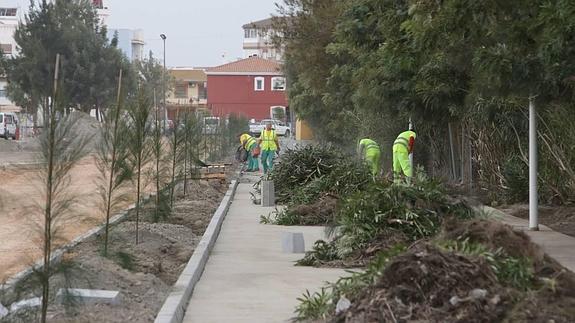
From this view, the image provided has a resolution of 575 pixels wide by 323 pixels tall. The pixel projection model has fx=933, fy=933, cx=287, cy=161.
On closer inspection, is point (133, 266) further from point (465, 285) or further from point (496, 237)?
point (465, 285)

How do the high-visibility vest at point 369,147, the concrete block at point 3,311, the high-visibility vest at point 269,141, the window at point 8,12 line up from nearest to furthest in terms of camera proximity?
the concrete block at point 3,311 < the high-visibility vest at point 369,147 < the high-visibility vest at point 269,141 < the window at point 8,12

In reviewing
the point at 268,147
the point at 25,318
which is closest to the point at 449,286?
the point at 25,318

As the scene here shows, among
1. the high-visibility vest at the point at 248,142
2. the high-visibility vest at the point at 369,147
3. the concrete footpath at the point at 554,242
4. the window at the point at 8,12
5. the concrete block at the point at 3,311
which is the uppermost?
the window at the point at 8,12

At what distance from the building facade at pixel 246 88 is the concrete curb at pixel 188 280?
74.8 m

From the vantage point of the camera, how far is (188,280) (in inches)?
394

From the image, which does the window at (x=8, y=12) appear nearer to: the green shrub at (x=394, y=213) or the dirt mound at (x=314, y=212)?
the dirt mound at (x=314, y=212)

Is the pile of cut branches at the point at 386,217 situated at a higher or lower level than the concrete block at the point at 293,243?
higher

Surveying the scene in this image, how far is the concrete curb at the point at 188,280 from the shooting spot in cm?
821

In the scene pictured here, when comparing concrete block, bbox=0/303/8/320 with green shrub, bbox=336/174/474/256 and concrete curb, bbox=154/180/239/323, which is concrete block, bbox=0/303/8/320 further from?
green shrub, bbox=336/174/474/256

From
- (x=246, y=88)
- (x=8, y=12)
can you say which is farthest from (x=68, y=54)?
(x=8, y=12)

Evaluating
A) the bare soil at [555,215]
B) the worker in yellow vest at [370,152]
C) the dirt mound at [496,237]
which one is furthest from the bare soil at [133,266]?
the bare soil at [555,215]

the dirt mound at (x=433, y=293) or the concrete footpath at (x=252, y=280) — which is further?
the concrete footpath at (x=252, y=280)

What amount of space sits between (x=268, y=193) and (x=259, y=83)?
72130mm

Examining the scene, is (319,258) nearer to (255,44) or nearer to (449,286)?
(449,286)
